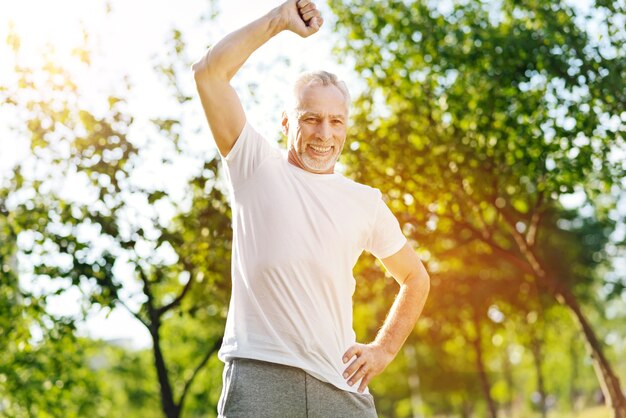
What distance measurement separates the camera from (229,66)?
3.58 metres

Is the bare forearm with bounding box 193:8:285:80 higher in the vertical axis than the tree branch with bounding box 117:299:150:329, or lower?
higher

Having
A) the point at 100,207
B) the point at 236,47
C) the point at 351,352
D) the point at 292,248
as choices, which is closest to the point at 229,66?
the point at 236,47

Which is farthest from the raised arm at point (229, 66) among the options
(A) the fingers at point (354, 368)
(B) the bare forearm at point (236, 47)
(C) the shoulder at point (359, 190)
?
(A) the fingers at point (354, 368)

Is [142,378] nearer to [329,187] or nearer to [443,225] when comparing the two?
[443,225]

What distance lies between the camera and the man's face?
3.85 metres

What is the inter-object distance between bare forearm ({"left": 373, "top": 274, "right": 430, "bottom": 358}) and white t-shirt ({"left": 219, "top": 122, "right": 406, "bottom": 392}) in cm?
29

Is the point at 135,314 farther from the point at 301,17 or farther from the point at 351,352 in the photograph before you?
the point at 301,17

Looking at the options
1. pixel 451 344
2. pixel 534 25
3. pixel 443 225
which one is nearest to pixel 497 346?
pixel 451 344

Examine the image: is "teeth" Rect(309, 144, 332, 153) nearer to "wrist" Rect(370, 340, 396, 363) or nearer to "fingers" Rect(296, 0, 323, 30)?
"fingers" Rect(296, 0, 323, 30)

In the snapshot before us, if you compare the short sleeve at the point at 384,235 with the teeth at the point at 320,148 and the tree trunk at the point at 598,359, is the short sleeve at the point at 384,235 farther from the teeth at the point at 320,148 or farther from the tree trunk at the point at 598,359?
the tree trunk at the point at 598,359

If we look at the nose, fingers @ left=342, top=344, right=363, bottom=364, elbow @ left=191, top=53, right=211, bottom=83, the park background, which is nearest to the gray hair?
the nose

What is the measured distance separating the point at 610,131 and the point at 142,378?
35.6 metres

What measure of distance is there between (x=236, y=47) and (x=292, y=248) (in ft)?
2.64

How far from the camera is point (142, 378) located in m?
45.9
